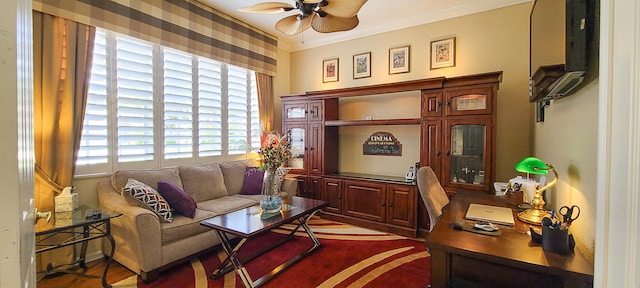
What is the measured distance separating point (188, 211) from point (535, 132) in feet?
12.0

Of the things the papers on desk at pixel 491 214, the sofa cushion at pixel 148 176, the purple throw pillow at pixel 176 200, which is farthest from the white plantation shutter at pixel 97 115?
the papers on desk at pixel 491 214

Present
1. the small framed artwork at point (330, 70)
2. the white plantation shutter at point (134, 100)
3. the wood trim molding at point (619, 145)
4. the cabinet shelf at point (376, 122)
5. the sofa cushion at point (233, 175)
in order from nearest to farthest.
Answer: the wood trim molding at point (619, 145) → the white plantation shutter at point (134, 100) → the cabinet shelf at point (376, 122) → the sofa cushion at point (233, 175) → the small framed artwork at point (330, 70)

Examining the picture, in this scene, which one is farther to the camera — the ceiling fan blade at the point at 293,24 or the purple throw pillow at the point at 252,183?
the purple throw pillow at the point at 252,183

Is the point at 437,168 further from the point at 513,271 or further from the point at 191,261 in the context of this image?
the point at 191,261

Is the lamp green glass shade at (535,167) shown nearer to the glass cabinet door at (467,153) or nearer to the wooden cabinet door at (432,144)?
the glass cabinet door at (467,153)

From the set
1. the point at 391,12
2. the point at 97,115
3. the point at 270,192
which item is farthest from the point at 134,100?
the point at 391,12

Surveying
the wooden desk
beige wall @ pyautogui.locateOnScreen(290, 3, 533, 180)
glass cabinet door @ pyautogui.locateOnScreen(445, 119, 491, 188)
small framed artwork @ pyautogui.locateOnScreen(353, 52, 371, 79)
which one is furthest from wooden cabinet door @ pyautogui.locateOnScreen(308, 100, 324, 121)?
the wooden desk

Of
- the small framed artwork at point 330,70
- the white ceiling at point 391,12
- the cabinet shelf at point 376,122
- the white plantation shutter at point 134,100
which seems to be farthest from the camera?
the small framed artwork at point 330,70

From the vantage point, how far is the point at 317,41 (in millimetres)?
4730

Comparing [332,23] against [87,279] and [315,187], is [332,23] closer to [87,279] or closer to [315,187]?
[315,187]

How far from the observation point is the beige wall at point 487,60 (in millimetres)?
3205

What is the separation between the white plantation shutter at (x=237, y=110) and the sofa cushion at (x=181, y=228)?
1502mm

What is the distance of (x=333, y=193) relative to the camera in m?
4.08

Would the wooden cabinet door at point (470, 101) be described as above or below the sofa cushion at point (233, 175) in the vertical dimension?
above
